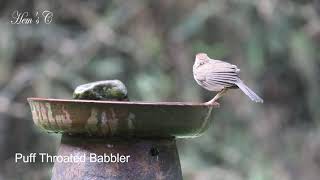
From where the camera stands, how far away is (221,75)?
70.2 inches

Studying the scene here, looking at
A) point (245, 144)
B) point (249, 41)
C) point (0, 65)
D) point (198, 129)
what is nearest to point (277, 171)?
point (245, 144)

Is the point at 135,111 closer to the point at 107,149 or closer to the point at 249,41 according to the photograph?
the point at 107,149

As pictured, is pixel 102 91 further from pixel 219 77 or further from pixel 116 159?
pixel 219 77

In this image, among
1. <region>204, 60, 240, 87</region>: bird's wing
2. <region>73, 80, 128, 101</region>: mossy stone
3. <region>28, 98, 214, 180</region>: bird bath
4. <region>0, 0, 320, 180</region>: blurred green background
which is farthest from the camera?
<region>0, 0, 320, 180</region>: blurred green background

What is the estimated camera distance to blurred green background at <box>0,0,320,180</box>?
442 cm

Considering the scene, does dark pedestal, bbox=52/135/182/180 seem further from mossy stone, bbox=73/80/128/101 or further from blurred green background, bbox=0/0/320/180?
blurred green background, bbox=0/0/320/180

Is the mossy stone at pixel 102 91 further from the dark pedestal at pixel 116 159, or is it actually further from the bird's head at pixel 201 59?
the bird's head at pixel 201 59

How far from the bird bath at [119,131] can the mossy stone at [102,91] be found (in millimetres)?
87

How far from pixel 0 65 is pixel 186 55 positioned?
1103mm

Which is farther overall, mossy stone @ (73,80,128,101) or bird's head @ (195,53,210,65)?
bird's head @ (195,53,210,65)

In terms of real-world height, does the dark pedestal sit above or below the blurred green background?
above

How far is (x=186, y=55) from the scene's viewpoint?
14.9ft

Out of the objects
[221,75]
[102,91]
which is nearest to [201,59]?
[221,75]

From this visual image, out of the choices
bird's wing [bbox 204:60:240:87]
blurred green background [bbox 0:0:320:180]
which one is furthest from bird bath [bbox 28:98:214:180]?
blurred green background [bbox 0:0:320:180]
